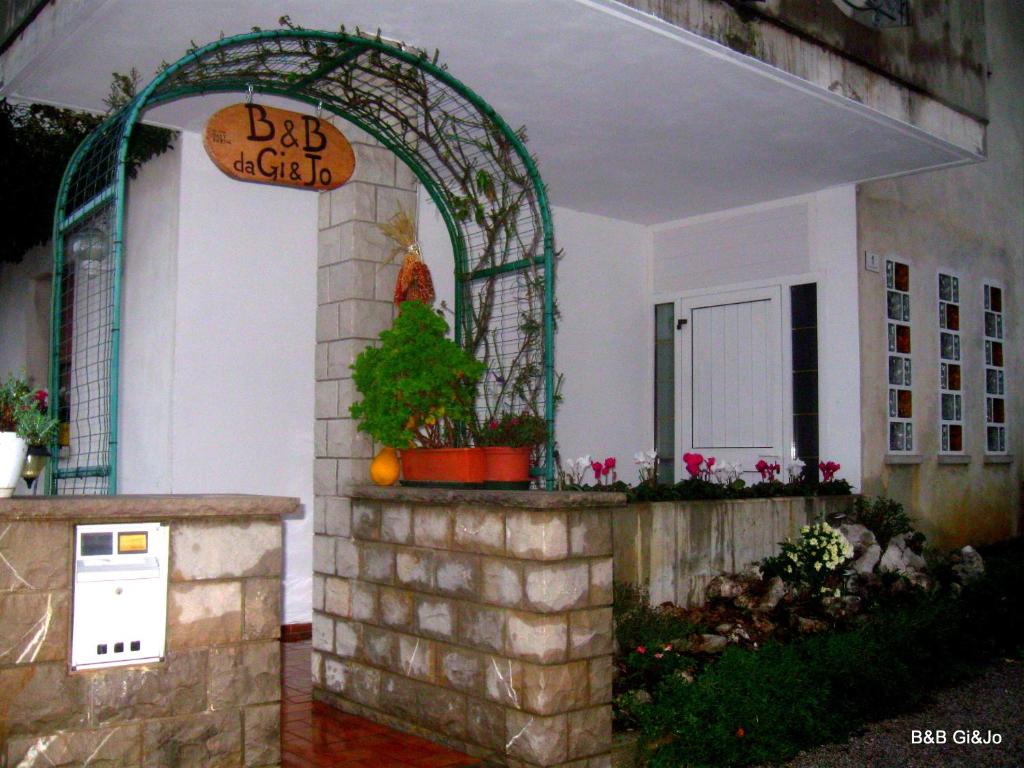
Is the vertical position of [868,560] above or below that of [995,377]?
below

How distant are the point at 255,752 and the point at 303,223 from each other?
4.22 metres

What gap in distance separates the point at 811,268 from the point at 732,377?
3.65 ft

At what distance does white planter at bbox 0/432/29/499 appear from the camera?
3.47 metres

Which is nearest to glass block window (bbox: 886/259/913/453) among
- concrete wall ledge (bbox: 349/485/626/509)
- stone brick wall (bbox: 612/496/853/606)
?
stone brick wall (bbox: 612/496/853/606)

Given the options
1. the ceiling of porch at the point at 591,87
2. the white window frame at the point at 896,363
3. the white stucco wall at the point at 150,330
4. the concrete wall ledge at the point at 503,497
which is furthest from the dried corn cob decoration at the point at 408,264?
the white window frame at the point at 896,363

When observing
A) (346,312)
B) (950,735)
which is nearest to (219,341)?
(346,312)

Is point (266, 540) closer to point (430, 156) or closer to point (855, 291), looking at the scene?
point (430, 156)

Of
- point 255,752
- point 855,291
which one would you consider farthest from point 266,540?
point 855,291

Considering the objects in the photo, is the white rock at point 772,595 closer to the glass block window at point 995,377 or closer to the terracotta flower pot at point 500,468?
the terracotta flower pot at point 500,468

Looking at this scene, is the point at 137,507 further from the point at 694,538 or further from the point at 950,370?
the point at 950,370

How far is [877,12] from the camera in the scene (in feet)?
22.3

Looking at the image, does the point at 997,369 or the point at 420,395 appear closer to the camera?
the point at 420,395

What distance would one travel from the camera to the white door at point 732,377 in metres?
8.16

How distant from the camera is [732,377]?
8.44 metres
